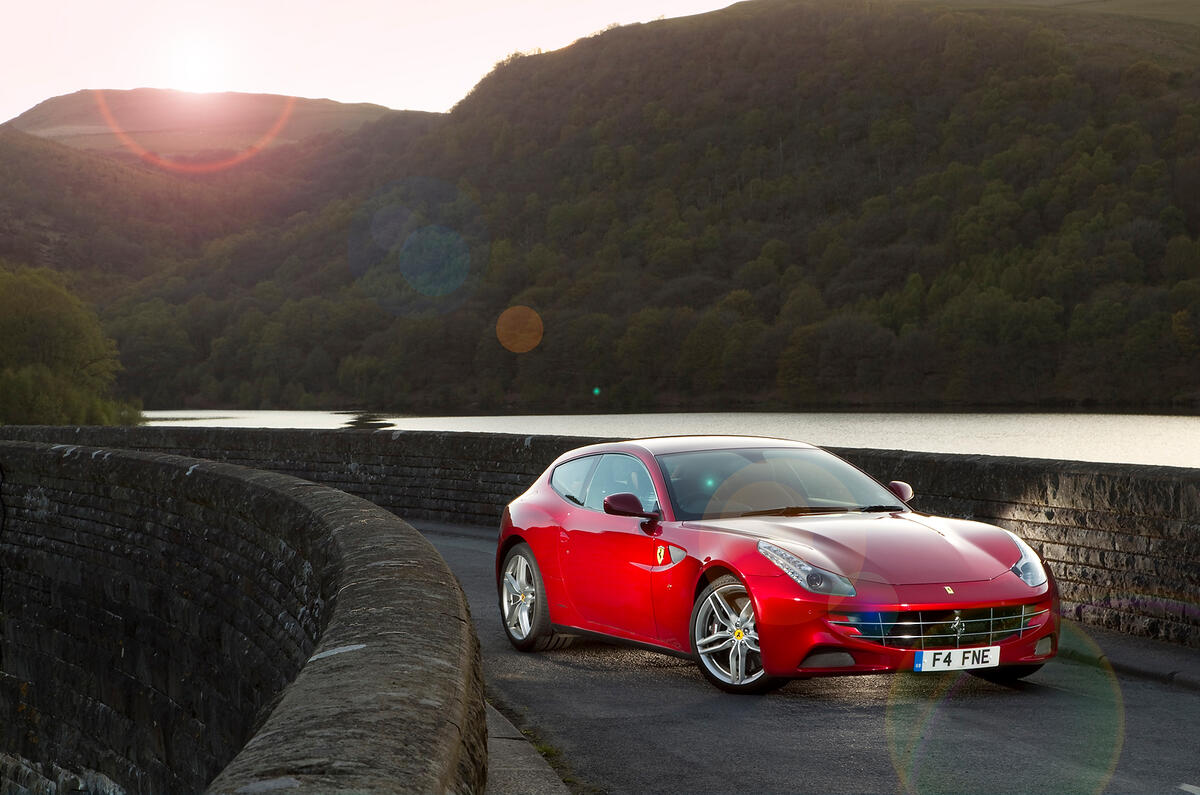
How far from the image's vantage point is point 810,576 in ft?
22.5

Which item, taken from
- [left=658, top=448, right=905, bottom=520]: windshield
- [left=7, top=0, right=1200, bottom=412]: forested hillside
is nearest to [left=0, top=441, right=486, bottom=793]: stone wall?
[left=658, top=448, right=905, bottom=520]: windshield

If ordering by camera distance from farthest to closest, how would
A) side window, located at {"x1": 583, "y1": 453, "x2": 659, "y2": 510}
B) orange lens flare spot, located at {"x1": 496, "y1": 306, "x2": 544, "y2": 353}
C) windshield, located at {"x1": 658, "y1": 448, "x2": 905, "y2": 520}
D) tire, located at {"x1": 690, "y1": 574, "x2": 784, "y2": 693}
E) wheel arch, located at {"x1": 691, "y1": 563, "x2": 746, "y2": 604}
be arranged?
orange lens flare spot, located at {"x1": 496, "y1": 306, "x2": 544, "y2": 353}
side window, located at {"x1": 583, "y1": 453, "x2": 659, "y2": 510}
windshield, located at {"x1": 658, "y1": 448, "x2": 905, "y2": 520}
wheel arch, located at {"x1": 691, "y1": 563, "x2": 746, "y2": 604}
tire, located at {"x1": 690, "y1": 574, "x2": 784, "y2": 693}

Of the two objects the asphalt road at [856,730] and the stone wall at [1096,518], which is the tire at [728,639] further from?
the stone wall at [1096,518]

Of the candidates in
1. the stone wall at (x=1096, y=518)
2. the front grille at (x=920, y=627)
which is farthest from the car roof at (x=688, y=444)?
the stone wall at (x=1096, y=518)

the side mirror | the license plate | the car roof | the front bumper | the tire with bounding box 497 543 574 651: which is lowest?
the tire with bounding box 497 543 574 651

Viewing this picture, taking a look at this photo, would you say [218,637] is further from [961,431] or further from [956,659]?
[961,431]

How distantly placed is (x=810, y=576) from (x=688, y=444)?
1.86 meters

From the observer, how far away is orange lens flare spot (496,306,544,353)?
13262 cm

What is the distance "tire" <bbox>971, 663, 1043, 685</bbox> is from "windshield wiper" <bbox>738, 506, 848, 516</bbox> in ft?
3.83

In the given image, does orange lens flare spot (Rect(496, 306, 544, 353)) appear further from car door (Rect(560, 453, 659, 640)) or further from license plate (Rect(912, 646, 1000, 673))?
license plate (Rect(912, 646, 1000, 673))

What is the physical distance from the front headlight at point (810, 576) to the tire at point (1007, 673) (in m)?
0.93

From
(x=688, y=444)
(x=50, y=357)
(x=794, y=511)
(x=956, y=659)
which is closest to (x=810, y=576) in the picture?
(x=956, y=659)

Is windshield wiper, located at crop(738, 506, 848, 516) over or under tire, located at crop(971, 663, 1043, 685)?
over

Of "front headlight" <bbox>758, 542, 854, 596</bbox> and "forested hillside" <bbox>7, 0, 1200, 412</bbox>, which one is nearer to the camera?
"front headlight" <bbox>758, 542, 854, 596</bbox>
